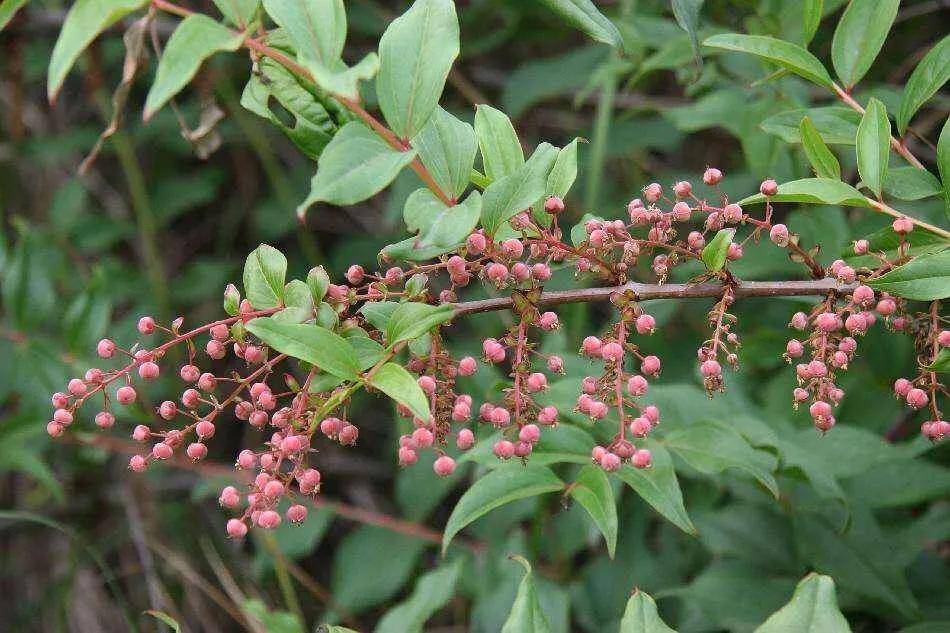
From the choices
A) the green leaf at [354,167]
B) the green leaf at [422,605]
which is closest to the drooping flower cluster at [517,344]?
the green leaf at [354,167]

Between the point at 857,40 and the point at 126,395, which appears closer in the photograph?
the point at 126,395

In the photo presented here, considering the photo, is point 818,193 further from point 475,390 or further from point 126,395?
point 475,390

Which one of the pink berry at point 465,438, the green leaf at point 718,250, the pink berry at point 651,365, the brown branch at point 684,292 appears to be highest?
the green leaf at point 718,250

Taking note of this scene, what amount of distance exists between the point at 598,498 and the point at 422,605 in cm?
43

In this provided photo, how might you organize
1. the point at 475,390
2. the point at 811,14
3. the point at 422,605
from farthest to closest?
1. the point at 475,390
2. the point at 422,605
3. the point at 811,14

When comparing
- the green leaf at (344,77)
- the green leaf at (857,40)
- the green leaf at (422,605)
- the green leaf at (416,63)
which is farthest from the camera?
the green leaf at (422,605)

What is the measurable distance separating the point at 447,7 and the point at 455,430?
1224 mm

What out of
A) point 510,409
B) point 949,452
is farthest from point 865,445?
point 510,409

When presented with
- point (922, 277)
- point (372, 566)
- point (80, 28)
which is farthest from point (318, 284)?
point (372, 566)

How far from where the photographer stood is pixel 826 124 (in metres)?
1.03

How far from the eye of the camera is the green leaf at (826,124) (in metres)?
1.03

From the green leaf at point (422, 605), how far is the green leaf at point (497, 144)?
59 centimetres

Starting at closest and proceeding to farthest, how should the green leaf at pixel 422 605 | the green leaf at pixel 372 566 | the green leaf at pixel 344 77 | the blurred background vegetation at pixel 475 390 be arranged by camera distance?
the green leaf at pixel 344 77 → the green leaf at pixel 422 605 → the blurred background vegetation at pixel 475 390 → the green leaf at pixel 372 566

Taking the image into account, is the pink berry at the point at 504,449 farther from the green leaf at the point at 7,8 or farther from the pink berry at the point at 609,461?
the green leaf at the point at 7,8
